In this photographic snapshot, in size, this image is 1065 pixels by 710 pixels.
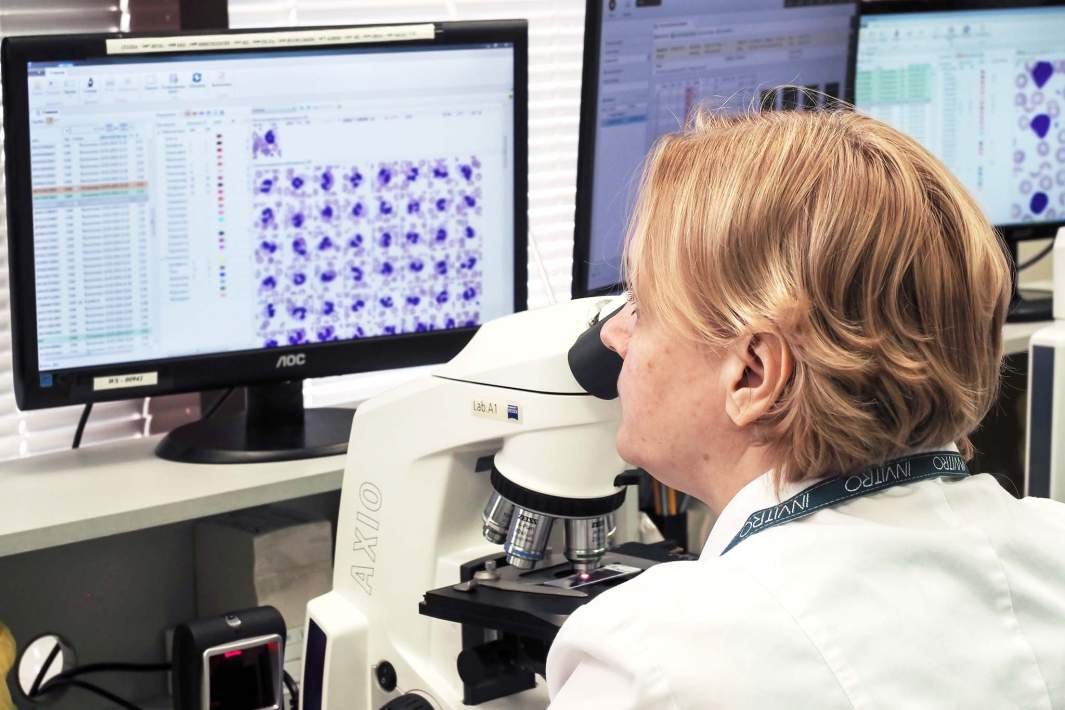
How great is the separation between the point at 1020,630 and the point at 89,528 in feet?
2.77

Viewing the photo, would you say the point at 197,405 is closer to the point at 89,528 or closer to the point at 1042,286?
the point at 89,528

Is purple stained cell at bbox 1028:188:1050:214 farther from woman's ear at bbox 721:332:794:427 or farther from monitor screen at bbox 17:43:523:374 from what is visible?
woman's ear at bbox 721:332:794:427

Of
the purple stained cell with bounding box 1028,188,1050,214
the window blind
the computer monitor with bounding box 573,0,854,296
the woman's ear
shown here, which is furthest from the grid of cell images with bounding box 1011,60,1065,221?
the woman's ear

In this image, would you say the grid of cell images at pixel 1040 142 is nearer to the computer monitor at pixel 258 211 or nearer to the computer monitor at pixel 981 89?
the computer monitor at pixel 981 89

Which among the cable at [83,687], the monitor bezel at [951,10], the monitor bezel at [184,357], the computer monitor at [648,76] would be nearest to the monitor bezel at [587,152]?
the computer monitor at [648,76]

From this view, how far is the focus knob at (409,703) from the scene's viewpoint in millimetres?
1159

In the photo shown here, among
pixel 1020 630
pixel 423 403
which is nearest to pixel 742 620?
pixel 1020 630

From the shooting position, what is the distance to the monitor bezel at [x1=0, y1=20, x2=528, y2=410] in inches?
52.2

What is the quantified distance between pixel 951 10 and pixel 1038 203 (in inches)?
14.0

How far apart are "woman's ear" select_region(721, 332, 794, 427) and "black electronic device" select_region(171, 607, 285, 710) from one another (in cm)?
59

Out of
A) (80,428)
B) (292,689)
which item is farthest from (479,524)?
(80,428)

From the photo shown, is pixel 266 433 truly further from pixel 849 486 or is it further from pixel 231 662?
pixel 849 486

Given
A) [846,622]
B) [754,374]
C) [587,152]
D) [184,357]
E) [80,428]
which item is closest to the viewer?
[846,622]

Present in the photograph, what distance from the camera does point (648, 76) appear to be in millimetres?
1749
